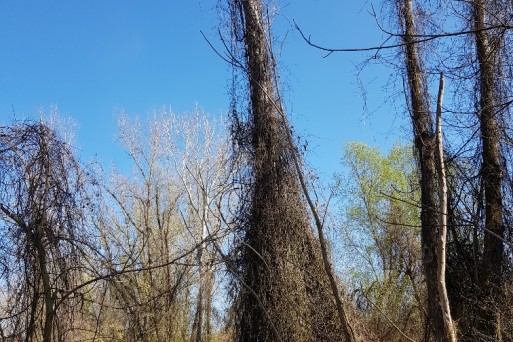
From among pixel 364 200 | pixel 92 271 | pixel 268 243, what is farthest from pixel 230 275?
pixel 364 200

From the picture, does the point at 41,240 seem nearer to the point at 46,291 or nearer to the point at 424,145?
the point at 46,291

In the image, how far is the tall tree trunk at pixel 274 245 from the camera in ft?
18.7

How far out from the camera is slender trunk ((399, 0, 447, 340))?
6395mm

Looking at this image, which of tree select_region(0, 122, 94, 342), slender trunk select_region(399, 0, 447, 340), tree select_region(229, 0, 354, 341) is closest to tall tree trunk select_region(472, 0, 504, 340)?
slender trunk select_region(399, 0, 447, 340)

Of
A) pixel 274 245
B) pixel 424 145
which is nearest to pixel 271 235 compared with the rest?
pixel 274 245

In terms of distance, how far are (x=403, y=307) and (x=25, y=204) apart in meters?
9.03

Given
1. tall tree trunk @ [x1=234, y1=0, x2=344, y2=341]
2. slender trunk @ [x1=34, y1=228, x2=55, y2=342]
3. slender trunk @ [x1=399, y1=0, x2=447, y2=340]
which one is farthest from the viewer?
slender trunk @ [x1=399, y1=0, x2=447, y2=340]

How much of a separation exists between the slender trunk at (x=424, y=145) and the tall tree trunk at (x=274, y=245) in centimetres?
137

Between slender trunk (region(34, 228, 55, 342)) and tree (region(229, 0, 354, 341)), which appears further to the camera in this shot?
tree (region(229, 0, 354, 341))

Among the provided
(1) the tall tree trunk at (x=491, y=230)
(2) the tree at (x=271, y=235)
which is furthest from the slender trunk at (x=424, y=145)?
(2) the tree at (x=271, y=235)

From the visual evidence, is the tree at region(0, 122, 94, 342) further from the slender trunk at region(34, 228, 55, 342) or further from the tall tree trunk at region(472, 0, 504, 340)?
the tall tree trunk at region(472, 0, 504, 340)

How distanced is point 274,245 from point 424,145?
2392mm

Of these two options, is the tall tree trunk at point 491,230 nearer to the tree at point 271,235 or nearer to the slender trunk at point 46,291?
the tree at point 271,235

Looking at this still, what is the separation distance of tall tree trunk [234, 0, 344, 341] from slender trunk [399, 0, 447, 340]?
4.51 ft
